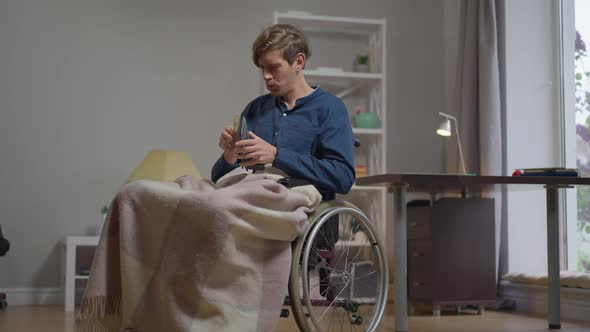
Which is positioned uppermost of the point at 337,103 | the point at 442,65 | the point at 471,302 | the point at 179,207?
the point at 442,65

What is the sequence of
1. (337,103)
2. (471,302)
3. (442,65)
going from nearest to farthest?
(337,103) → (471,302) → (442,65)

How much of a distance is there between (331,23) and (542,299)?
2248 millimetres

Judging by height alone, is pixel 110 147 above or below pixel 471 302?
above

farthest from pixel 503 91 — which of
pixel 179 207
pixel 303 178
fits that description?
pixel 179 207

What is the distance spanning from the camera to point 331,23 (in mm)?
4910

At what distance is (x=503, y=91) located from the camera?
4457 millimetres

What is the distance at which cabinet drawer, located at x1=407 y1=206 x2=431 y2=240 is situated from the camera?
3.93 m

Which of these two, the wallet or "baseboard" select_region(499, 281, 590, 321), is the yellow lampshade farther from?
the wallet

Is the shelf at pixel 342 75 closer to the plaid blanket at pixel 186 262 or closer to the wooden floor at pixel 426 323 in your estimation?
the wooden floor at pixel 426 323

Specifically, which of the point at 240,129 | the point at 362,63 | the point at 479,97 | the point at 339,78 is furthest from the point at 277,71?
the point at 362,63

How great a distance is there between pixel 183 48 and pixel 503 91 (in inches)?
83.7

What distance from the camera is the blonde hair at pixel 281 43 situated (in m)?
2.22

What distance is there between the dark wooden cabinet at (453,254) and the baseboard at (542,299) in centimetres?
28

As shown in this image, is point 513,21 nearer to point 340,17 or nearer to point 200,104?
point 340,17
